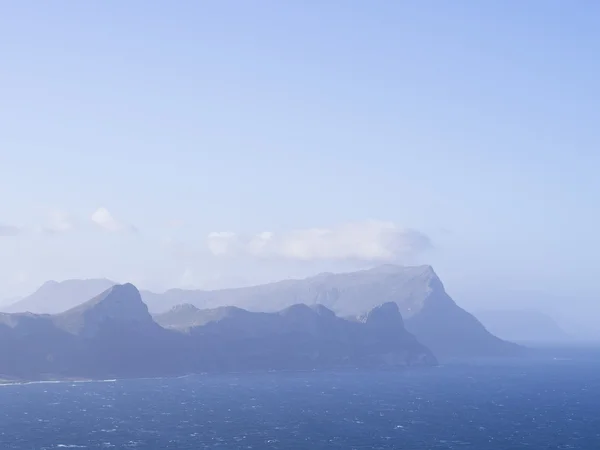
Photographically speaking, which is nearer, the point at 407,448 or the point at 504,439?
the point at 407,448

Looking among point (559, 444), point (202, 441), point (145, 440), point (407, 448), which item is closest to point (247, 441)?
point (202, 441)

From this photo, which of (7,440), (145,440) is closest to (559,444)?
(145,440)

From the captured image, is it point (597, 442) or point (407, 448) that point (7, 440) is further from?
point (597, 442)

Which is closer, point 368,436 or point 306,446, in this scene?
point 306,446

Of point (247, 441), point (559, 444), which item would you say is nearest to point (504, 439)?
point (559, 444)

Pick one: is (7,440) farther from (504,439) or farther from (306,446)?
(504,439)

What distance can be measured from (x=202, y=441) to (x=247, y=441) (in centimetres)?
1077

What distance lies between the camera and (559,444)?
625ft

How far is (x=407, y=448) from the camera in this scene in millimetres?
182500

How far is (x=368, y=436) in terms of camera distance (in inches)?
7776

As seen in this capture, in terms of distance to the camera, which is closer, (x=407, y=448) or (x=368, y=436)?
(x=407, y=448)

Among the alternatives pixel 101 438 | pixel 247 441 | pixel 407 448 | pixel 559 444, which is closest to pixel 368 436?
pixel 407 448

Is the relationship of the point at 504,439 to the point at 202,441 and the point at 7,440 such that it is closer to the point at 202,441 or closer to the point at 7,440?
the point at 202,441

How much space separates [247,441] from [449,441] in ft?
162
